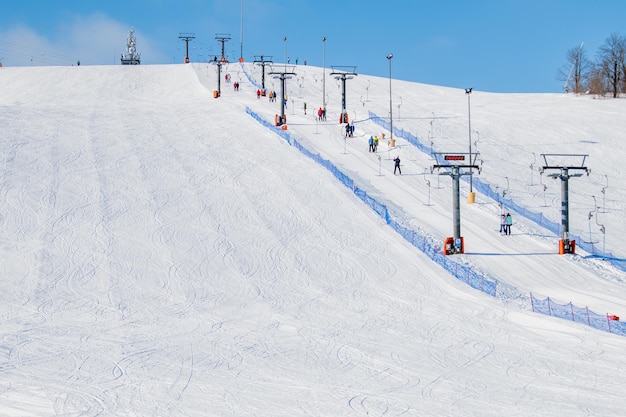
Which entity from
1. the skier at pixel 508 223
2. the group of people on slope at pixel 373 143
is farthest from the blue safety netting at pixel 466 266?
the group of people on slope at pixel 373 143

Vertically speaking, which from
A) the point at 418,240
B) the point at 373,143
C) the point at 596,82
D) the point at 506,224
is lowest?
the point at 418,240

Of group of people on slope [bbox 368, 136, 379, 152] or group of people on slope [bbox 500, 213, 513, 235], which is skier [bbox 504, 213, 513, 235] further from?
group of people on slope [bbox 368, 136, 379, 152]

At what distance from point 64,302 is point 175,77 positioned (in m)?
50.6

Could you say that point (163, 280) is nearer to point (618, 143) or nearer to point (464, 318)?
point (464, 318)

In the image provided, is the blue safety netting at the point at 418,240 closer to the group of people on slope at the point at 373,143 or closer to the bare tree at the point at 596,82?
the group of people on slope at the point at 373,143

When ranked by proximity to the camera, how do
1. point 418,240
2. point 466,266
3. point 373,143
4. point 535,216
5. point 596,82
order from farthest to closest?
point 596,82, point 373,143, point 535,216, point 418,240, point 466,266

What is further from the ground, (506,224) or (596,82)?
(596,82)

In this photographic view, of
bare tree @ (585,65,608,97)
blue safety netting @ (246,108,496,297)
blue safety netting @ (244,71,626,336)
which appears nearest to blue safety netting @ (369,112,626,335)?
blue safety netting @ (244,71,626,336)

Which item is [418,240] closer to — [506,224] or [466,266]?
[466,266]

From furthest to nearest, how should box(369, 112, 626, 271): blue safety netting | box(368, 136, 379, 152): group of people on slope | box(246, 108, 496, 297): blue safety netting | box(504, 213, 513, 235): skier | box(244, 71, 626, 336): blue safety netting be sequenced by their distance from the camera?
box(368, 136, 379, 152): group of people on slope
box(504, 213, 513, 235): skier
box(369, 112, 626, 271): blue safety netting
box(246, 108, 496, 297): blue safety netting
box(244, 71, 626, 336): blue safety netting

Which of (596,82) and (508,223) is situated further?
(596,82)

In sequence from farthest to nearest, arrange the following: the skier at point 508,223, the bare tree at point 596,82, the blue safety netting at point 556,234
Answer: the bare tree at point 596,82
the skier at point 508,223
the blue safety netting at point 556,234

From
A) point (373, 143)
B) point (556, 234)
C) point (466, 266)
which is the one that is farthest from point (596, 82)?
point (466, 266)

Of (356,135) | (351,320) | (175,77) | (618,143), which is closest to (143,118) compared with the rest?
(356,135)
